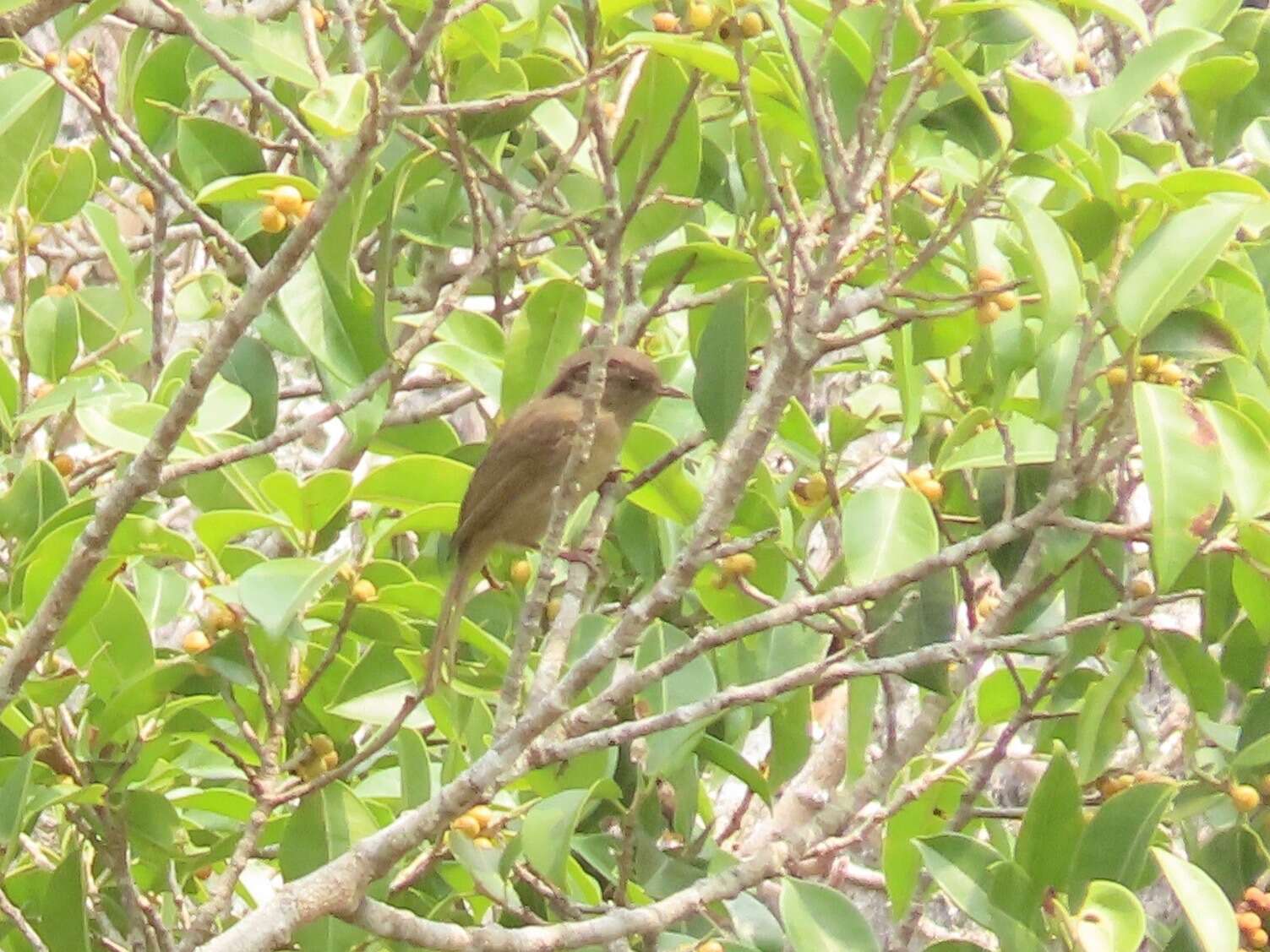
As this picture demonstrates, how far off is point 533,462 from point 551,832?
5.16 feet

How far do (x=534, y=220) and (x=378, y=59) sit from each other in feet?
2.68

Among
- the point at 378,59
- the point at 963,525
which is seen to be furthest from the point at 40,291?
the point at 963,525

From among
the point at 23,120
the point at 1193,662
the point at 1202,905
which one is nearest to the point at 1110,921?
the point at 1202,905

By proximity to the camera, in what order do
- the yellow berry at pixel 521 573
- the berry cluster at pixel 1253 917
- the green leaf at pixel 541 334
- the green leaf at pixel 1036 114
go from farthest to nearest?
the yellow berry at pixel 521 573 < the green leaf at pixel 541 334 < the berry cluster at pixel 1253 917 < the green leaf at pixel 1036 114

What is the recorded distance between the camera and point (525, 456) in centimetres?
374

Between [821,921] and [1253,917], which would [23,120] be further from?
[1253,917]

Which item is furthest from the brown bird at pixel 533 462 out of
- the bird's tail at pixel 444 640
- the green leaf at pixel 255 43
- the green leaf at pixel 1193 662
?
the green leaf at pixel 1193 662

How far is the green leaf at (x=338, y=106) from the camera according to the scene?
6.57 ft

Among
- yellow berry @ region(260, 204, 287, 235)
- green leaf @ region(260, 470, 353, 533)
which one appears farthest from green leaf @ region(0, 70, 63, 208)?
green leaf @ region(260, 470, 353, 533)

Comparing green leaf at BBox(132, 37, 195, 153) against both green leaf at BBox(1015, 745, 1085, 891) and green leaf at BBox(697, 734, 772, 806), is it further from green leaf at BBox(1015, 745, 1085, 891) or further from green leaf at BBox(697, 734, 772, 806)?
green leaf at BBox(1015, 745, 1085, 891)

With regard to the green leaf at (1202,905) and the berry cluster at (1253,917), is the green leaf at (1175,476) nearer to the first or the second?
the green leaf at (1202,905)

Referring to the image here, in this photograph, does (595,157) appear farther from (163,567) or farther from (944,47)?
(163,567)

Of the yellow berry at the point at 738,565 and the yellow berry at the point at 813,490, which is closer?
the yellow berry at the point at 738,565

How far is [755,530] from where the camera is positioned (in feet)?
8.89
